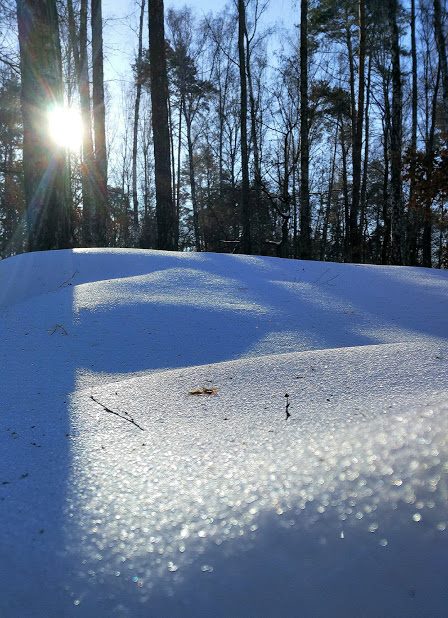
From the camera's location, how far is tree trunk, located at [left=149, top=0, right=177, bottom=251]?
18.8ft

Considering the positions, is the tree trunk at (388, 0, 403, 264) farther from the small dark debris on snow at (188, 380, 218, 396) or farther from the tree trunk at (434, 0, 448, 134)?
the small dark debris on snow at (188, 380, 218, 396)

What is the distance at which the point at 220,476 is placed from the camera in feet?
2.35

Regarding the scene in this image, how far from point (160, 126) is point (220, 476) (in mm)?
5723

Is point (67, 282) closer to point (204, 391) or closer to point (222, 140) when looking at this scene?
point (204, 391)

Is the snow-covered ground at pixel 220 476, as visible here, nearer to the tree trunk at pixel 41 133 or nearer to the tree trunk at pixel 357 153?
the tree trunk at pixel 41 133

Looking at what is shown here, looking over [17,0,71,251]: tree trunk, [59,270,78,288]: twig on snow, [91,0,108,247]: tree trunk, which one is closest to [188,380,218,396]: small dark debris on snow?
[59,270,78,288]: twig on snow

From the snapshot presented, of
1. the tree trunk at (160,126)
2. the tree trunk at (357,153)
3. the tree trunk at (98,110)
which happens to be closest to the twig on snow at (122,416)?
the tree trunk at (160,126)

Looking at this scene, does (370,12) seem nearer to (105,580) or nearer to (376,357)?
(376,357)

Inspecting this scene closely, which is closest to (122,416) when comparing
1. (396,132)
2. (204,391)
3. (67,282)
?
(204,391)

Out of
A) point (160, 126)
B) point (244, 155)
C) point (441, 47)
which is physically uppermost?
point (441, 47)

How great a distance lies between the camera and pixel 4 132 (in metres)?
15.9

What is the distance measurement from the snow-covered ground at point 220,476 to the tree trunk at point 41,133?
304 centimetres

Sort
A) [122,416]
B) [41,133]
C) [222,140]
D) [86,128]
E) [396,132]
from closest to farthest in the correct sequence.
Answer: [122,416] → [41,133] → [396,132] → [86,128] → [222,140]

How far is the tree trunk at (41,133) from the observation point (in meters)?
4.23
